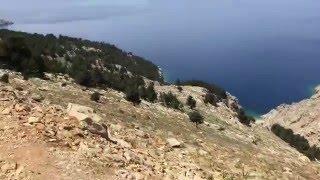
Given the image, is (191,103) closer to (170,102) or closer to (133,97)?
(170,102)

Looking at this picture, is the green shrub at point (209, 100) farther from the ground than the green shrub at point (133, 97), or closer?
closer

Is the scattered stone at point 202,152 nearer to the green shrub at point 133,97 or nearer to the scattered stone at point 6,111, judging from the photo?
the scattered stone at point 6,111

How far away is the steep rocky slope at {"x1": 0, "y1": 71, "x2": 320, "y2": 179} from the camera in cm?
1825

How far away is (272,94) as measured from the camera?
180 meters

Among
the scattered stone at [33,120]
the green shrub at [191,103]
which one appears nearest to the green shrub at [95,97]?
the scattered stone at [33,120]

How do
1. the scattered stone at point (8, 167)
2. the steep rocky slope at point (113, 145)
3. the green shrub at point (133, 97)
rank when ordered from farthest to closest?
the green shrub at point (133, 97) → the steep rocky slope at point (113, 145) → the scattered stone at point (8, 167)

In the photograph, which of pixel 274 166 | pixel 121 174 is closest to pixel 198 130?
pixel 274 166

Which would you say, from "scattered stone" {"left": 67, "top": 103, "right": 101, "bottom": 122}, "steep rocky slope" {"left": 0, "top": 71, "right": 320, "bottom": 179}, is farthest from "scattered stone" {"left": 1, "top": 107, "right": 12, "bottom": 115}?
"scattered stone" {"left": 67, "top": 103, "right": 101, "bottom": 122}

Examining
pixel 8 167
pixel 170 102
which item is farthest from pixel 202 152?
pixel 170 102

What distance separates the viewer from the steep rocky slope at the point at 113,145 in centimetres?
1825

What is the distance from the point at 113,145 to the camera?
68.8 feet

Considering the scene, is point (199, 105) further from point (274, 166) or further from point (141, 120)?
point (274, 166)

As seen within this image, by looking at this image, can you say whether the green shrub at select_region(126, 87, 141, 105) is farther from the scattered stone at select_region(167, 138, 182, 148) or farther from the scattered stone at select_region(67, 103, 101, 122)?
the scattered stone at select_region(67, 103, 101, 122)

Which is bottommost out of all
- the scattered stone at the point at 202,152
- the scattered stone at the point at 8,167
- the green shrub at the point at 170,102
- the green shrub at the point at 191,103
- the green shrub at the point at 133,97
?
the green shrub at the point at 191,103
